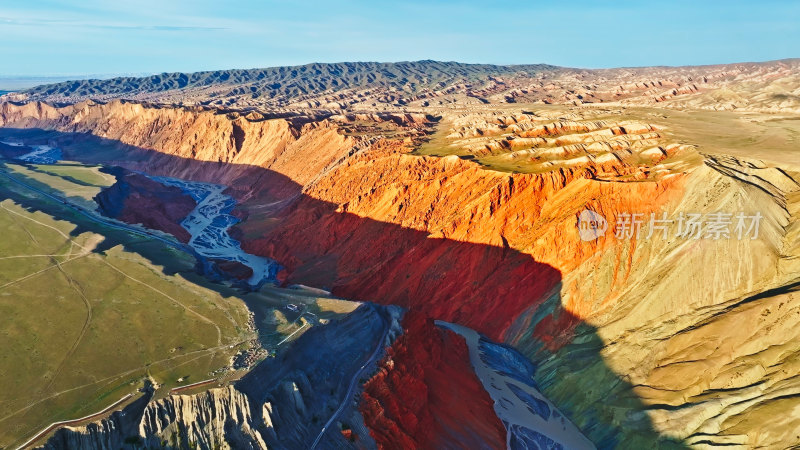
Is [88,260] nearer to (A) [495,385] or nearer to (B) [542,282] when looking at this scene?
(A) [495,385]

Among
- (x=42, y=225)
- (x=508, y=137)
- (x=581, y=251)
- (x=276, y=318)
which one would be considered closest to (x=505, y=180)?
(x=581, y=251)

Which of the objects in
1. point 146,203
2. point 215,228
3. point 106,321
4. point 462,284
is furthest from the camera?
point 146,203

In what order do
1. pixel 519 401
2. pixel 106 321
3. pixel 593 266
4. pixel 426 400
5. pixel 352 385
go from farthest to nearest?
pixel 593 266 < pixel 519 401 < pixel 426 400 < pixel 106 321 < pixel 352 385

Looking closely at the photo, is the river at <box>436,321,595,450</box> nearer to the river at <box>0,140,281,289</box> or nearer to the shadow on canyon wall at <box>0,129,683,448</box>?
the shadow on canyon wall at <box>0,129,683,448</box>
